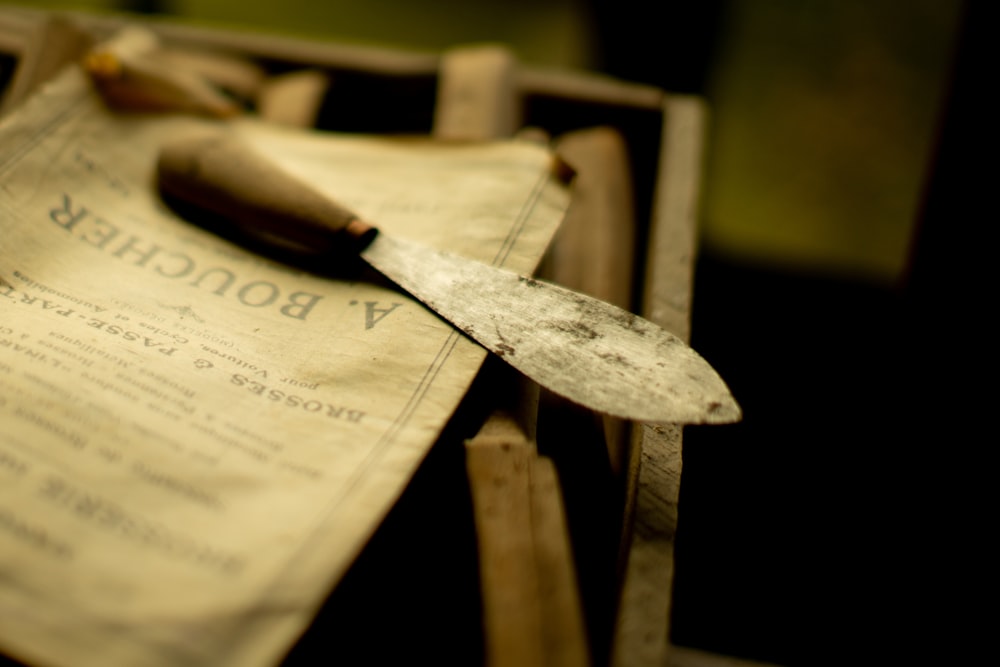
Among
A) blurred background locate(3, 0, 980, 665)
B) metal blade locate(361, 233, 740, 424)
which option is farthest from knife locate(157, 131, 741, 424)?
blurred background locate(3, 0, 980, 665)

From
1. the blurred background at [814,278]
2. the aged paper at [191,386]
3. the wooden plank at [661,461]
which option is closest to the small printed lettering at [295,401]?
the aged paper at [191,386]

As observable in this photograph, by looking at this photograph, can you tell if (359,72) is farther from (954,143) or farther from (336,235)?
(954,143)

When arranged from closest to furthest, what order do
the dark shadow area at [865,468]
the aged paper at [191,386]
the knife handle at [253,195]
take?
the aged paper at [191,386], the knife handle at [253,195], the dark shadow area at [865,468]

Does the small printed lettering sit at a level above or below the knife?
below

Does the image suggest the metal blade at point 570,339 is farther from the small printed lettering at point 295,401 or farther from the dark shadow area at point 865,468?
the dark shadow area at point 865,468

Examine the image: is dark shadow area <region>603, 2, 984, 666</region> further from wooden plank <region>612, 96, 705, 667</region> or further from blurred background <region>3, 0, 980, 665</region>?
wooden plank <region>612, 96, 705, 667</region>

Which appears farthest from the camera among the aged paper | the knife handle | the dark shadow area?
the dark shadow area

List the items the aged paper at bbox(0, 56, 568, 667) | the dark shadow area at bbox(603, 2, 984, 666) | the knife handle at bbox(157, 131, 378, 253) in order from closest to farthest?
the aged paper at bbox(0, 56, 568, 667) < the knife handle at bbox(157, 131, 378, 253) < the dark shadow area at bbox(603, 2, 984, 666)

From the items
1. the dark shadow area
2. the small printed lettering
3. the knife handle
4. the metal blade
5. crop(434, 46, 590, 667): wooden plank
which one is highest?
the knife handle
